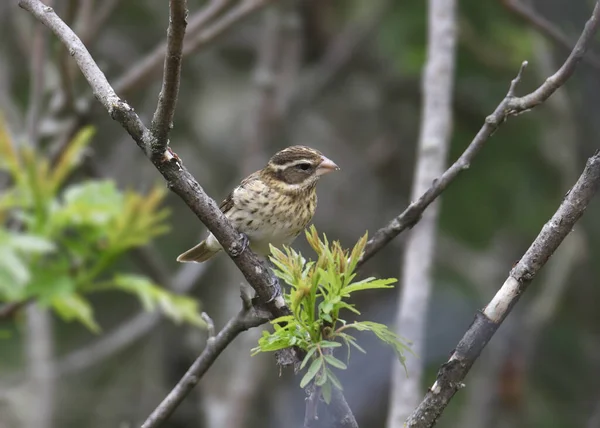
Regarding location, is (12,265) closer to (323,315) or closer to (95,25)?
(323,315)

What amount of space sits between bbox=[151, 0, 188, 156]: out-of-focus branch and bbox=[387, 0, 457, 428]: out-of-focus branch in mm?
2250

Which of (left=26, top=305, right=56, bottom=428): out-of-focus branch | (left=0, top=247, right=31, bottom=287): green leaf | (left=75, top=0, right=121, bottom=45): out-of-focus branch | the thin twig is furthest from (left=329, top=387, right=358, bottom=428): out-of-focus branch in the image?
(left=26, top=305, right=56, bottom=428): out-of-focus branch

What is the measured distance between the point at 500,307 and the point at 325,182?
582 cm

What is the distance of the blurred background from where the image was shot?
6094 millimetres

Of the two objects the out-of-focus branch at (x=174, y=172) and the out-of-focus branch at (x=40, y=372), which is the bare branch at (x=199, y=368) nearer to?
the out-of-focus branch at (x=174, y=172)

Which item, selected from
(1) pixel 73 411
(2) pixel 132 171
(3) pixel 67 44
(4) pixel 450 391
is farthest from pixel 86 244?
(1) pixel 73 411

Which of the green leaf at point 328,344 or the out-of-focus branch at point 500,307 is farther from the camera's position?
the green leaf at point 328,344

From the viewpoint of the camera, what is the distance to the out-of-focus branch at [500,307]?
2078 mm

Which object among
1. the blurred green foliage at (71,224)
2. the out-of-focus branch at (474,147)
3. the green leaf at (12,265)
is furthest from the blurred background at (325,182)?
the out-of-focus branch at (474,147)

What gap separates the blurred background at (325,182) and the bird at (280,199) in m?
1.28

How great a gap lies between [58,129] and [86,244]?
1.48 meters

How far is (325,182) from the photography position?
7.94m

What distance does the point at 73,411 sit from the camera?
324 inches

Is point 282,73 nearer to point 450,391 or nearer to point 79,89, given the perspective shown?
point 79,89
